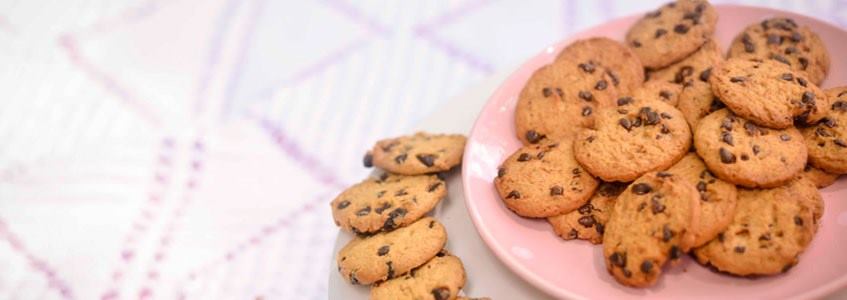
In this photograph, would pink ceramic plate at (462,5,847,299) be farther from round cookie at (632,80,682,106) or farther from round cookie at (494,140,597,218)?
round cookie at (632,80,682,106)

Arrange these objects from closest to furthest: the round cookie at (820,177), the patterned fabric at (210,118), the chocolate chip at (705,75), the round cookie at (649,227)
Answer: the round cookie at (649,227) < the round cookie at (820,177) < the chocolate chip at (705,75) < the patterned fabric at (210,118)

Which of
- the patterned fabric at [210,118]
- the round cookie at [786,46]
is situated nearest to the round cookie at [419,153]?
the patterned fabric at [210,118]

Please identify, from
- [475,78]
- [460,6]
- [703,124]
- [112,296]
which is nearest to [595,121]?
[703,124]

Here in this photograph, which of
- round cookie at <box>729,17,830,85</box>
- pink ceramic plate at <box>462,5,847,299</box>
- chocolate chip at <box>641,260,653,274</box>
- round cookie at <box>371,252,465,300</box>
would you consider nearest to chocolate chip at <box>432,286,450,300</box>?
round cookie at <box>371,252,465,300</box>

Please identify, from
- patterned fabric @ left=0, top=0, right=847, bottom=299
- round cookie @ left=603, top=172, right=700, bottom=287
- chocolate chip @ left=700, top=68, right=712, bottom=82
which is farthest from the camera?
patterned fabric @ left=0, top=0, right=847, bottom=299

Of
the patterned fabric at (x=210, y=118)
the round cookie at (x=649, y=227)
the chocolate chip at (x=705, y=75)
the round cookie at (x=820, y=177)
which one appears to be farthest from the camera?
the patterned fabric at (x=210, y=118)

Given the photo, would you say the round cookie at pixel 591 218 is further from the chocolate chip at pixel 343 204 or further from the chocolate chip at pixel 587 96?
the chocolate chip at pixel 343 204
